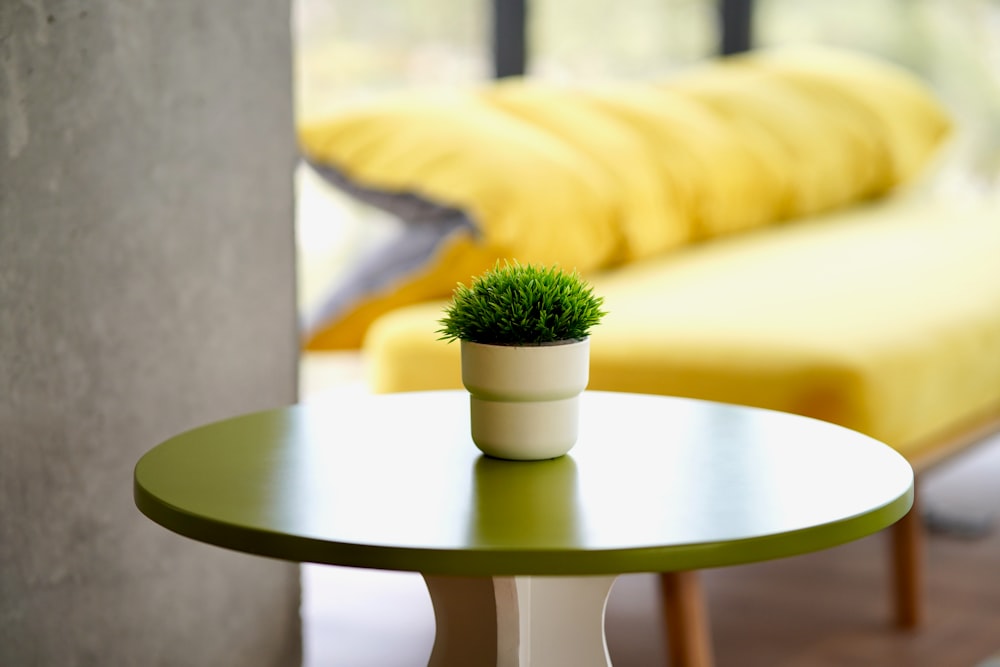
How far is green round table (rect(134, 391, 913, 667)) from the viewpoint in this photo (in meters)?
1.01

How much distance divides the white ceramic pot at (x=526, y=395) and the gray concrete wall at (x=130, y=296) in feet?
1.77

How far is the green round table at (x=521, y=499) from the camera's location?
1.01 m

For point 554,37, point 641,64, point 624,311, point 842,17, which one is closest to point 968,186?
point 842,17

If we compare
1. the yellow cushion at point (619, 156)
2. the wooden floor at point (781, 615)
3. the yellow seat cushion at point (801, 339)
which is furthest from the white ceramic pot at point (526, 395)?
the yellow cushion at point (619, 156)

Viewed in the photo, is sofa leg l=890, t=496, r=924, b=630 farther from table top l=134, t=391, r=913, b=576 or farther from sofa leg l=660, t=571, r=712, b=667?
table top l=134, t=391, r=913, b=576

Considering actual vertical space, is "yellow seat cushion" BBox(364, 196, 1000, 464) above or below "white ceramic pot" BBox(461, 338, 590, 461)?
below

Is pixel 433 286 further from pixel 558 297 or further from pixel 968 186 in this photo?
pixel 968 186

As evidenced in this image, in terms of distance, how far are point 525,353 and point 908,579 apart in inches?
48.1

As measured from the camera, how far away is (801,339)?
2053 mm

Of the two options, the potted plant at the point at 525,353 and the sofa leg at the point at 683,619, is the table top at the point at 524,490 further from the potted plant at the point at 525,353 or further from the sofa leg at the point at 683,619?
the sofa leg at the point at 683,619

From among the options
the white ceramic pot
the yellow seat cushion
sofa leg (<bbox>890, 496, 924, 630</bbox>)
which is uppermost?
the white ceramic pot

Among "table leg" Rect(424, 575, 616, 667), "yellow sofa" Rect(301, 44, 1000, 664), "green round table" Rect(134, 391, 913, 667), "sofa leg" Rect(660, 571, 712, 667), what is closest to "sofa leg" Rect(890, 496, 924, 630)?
"yellow sofa" Rect(301, 44, 1000, 664)

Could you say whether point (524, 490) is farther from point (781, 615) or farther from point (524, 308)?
point (781, 615)

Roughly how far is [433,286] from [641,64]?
63.8 inches
